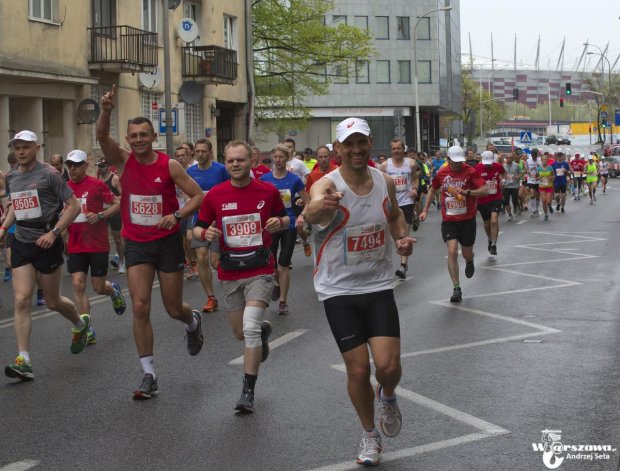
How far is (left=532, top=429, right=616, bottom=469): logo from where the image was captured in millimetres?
5805

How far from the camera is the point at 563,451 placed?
5.96 metres

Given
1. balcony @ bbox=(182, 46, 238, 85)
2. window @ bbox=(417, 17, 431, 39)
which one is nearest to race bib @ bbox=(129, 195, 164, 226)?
balcony @ bbox=(182, 46, 238, 85)

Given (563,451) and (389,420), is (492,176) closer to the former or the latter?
(563,451)

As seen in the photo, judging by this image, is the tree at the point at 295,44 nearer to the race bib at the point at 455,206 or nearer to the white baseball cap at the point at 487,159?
the white baseball cap at the point at 487,159

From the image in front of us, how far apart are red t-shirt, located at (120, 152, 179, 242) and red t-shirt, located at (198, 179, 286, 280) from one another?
0.33m

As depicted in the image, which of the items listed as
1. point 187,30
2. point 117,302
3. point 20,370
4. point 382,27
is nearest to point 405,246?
point 20,370

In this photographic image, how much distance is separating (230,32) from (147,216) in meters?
31.0

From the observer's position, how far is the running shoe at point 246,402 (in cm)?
703

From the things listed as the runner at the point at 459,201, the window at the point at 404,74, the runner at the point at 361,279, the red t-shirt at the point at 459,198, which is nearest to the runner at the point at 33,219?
the runner at the point at 361,279

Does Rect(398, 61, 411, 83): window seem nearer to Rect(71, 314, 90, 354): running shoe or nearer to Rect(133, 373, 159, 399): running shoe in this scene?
Rect(71, 314, 90, 354): running shoe

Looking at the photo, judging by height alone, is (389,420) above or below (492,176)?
below

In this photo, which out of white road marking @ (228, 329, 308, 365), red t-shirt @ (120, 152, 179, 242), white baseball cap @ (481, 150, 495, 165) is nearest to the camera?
red t-shirt @ (120, 152, 179, 242)

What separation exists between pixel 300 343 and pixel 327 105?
68.9 m

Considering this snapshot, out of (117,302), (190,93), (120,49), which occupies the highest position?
(120,49)
